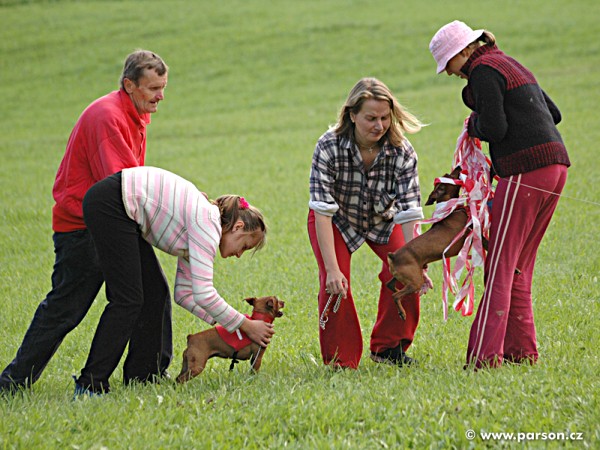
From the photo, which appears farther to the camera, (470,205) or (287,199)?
(287,199)

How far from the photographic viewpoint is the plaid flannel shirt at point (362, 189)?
5.77m

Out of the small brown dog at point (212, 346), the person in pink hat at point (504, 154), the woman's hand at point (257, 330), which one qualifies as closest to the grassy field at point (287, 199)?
the small brown dog at point (212, 346)

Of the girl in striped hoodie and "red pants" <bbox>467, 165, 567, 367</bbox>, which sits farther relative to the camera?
"red pants" <bbox>467, 165, 567, 367</bbox>

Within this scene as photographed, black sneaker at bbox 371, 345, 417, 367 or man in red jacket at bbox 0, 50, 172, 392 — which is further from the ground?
man in red jacket at bbox 0, 50, 172, 392

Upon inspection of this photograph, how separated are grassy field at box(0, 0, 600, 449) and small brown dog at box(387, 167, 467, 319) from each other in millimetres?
612

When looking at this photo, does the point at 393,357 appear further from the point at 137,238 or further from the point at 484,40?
the point at 484,40

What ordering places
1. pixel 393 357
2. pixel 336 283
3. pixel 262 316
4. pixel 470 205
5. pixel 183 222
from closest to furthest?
pixel 183 222 < pixel 470 205 < pixel 262 316 < pixel 336 283 < pixel 393 357

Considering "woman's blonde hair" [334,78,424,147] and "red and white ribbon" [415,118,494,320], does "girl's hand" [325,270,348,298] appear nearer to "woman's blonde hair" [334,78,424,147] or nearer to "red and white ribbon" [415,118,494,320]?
"red and white ribbon" [415,118,494,320]

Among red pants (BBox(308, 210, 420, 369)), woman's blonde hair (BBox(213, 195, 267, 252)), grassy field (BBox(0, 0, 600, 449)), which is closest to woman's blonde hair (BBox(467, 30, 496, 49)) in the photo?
red pants (BBox(308, 210, 420, 369))

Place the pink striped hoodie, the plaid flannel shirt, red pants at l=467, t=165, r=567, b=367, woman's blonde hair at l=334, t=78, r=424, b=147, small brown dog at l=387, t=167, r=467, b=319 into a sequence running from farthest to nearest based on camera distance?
1. the plaid flannel shirt
2. woman's blonde hair at l=334, t=78, r=424, b=147
3. small brown dog at l=387, t=167, r=467, b=319
4. red pants at l=467, t=165, r=567, b=367
5. the pink striped hoodie

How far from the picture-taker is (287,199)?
12.9 m

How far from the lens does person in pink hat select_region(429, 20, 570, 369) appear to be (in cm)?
504

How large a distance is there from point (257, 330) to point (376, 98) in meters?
1.75

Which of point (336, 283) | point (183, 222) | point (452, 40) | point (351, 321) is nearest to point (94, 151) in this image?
point (183, 222)
